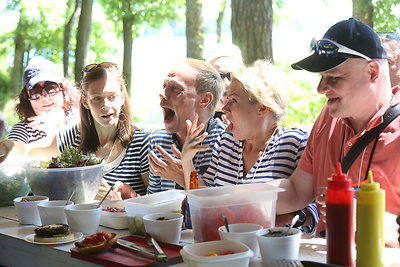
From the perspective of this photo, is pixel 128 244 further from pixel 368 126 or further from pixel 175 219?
pixel 368 126

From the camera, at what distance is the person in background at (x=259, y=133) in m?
2.41

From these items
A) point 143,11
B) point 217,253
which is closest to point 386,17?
point 143,11

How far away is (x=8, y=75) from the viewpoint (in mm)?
20500

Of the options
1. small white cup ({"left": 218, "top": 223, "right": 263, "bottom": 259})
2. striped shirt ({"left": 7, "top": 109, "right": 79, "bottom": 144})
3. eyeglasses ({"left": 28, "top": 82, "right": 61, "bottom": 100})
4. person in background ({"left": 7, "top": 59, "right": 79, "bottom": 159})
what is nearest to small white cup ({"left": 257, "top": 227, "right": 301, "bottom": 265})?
small white cup ({"left": 218, "top": 223, "right": 263, "bottom": 259})

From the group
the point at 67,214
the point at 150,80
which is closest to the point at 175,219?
the point at 67,214

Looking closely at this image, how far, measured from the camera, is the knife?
1.60 meters

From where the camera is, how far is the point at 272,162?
2420 mm

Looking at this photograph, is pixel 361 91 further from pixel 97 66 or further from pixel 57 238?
pixel 97 66

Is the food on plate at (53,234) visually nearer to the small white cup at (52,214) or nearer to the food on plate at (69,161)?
the small white cup at (52,214)

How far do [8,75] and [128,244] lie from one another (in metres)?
20.3

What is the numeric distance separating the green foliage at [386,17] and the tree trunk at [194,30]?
6.93ft

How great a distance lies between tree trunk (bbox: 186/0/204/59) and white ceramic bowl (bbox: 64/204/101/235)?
454 cm

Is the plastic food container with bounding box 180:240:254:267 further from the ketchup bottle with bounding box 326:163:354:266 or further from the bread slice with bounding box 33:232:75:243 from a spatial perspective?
the bread slice with bounding box 33:232:75:243

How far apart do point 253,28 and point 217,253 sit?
3256mm
